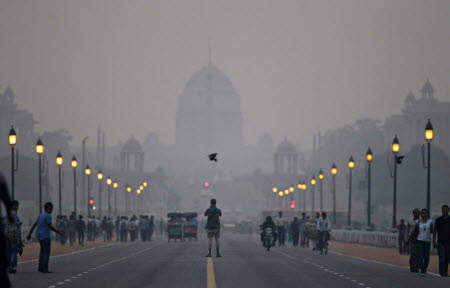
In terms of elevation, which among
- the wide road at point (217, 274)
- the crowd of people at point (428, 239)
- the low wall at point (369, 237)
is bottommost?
the low wall at point (369, 237)

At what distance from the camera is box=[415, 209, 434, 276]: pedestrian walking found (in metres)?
34.2

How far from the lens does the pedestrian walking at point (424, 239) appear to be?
3422 cm

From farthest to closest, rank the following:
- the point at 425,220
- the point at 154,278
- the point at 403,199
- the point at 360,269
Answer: the point at 403,199 → the point at 360,269 → the point at 425,220 → the point at 154,278

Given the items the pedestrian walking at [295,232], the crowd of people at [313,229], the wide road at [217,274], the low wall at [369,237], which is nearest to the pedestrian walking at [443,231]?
the wide road at [217,274]

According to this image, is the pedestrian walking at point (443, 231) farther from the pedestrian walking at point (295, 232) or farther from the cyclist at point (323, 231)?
the pedestrian walking at point (295, 232)

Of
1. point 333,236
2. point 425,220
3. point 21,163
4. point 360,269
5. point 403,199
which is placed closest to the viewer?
point 425,220

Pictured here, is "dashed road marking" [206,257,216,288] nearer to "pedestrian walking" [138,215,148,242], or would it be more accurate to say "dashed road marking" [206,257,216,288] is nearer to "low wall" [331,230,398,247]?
"low wall" [331,230,398,247]

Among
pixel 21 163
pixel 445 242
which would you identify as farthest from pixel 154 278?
pixel 21 163

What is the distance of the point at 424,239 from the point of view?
112 ft

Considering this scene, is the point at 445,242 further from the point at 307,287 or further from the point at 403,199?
the point at 403,199

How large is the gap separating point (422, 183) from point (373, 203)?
343 inches

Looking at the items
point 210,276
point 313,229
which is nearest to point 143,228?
point 313,229

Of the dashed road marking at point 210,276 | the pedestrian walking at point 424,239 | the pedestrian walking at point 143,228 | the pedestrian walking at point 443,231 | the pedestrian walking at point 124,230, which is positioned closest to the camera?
the dashed road marking at point 210,276

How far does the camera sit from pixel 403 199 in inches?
5965
